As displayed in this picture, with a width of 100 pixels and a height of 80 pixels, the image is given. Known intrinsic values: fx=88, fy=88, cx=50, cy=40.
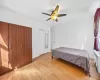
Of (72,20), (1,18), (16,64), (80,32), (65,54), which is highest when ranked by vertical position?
(72,20)

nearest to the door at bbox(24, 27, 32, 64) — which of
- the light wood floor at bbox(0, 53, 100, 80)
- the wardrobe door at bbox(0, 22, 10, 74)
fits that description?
the light wood floor at bbox(0, 53, 100, 80)

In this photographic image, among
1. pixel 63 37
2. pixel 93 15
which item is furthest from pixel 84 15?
pixel 63 37

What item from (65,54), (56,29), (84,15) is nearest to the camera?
(65,54)

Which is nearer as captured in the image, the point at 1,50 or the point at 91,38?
the point at 1,50

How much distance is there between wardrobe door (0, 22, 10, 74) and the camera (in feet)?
9.73

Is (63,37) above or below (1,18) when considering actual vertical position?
below

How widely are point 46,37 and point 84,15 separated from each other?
11.0 feet

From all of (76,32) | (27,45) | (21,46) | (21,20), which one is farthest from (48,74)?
(76,32)

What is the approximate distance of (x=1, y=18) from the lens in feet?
10.8

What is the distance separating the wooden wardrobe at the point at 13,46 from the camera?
9.93 ft

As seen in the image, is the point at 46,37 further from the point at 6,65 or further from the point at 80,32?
the point at 6,65

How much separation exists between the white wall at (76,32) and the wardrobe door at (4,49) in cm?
378

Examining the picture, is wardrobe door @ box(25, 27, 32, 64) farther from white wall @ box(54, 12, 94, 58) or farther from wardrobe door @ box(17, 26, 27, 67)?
white wall @ box(54, 12, 94, 58)

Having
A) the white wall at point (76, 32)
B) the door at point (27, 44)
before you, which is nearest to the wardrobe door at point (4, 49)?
the door at point (27, 44)
